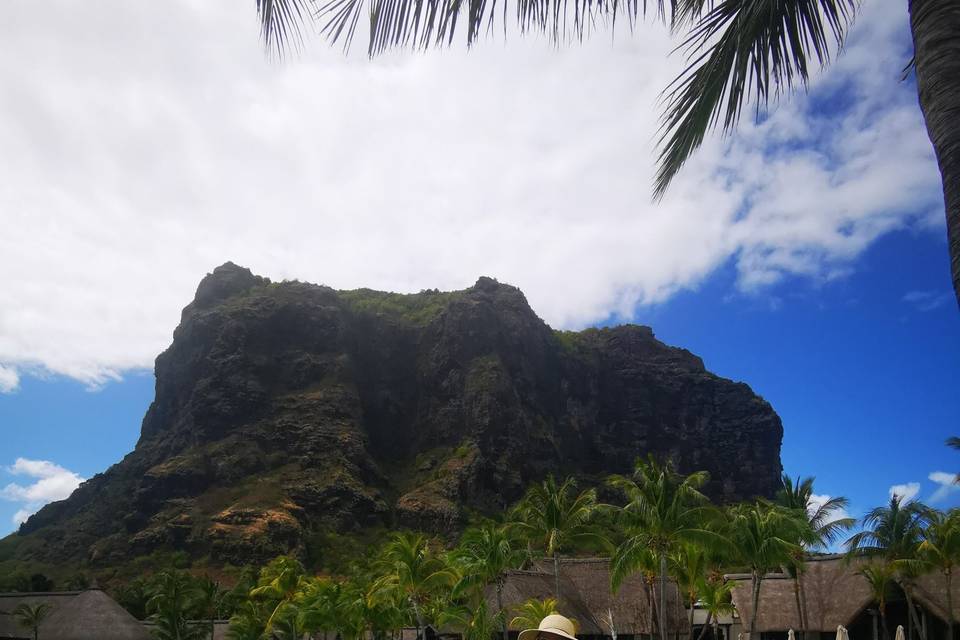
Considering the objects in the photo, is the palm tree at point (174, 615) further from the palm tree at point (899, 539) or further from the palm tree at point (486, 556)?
the palm tree at point (899, 539)

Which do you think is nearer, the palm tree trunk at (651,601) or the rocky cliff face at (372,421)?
the palm tree trunk at (651,601)

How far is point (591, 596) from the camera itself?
3675cm

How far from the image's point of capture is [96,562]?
68.1 metres

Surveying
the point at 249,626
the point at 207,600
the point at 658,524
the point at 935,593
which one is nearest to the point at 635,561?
the point at 658,524

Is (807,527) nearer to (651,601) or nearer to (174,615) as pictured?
(651,601)

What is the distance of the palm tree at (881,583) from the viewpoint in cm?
A: 2791

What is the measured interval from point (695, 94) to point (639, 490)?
2253 centimetres

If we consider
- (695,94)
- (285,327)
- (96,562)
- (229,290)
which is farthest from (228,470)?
(695,94)

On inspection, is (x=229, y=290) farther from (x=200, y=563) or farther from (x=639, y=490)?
(x=639, y=490)

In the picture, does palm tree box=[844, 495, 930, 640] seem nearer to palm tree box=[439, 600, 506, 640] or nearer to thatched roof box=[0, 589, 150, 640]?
palm tree box=[439, 600, 506, 640]

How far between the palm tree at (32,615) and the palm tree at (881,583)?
37.9m

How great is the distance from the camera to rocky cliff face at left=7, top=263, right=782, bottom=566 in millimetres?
74625

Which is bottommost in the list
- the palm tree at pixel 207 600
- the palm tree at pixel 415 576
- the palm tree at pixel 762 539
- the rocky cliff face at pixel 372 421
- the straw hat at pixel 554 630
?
the palm tree at pixel 207 600

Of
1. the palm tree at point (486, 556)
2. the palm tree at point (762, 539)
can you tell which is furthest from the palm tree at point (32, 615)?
the palm tree at point (762, 539)
